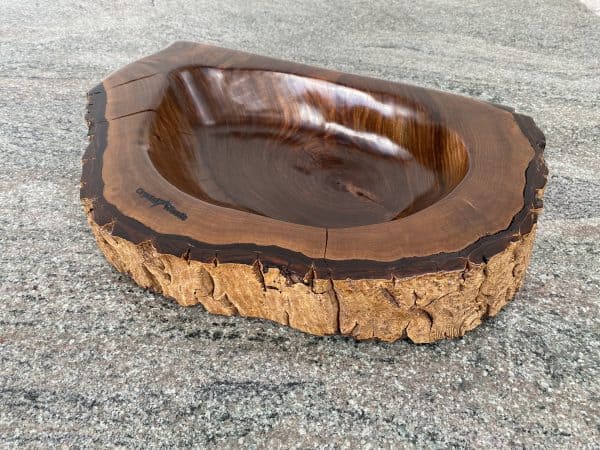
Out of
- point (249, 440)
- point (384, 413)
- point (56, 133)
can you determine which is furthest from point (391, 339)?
point (56, 133)

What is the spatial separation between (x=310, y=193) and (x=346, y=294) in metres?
0.33

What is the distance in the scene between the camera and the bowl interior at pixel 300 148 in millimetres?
1149

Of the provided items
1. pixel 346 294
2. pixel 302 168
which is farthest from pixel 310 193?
pixel 346 294

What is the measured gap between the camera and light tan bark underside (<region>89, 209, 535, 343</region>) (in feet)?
2.95

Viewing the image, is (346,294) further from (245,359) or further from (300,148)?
(300,148)

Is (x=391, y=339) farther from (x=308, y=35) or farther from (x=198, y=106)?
(x=308, y=35)

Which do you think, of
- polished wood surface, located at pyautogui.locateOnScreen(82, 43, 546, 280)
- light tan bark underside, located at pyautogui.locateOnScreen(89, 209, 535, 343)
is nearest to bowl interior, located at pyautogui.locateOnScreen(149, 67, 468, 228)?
polished wood surface, located at pyautogui.locateOnScreen(82, 43, 546, 280)

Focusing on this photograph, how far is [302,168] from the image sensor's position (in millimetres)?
1267

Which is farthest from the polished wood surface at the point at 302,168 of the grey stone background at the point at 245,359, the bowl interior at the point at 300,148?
the grey stone background at the point at 245,359

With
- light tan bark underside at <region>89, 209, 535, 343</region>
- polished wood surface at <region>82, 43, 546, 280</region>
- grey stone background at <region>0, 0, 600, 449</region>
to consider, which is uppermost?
polished wood surface at <region>82, 43, 546, 280</region>

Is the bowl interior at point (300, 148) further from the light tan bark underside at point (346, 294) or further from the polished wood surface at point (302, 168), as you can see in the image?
the light tan bark underside at point (346, 294)

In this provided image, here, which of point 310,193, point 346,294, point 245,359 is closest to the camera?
point 346,294

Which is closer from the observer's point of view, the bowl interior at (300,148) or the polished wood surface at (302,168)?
the polished wood surface at (302,168)

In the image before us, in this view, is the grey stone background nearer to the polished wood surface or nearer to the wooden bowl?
the wooden bowl
